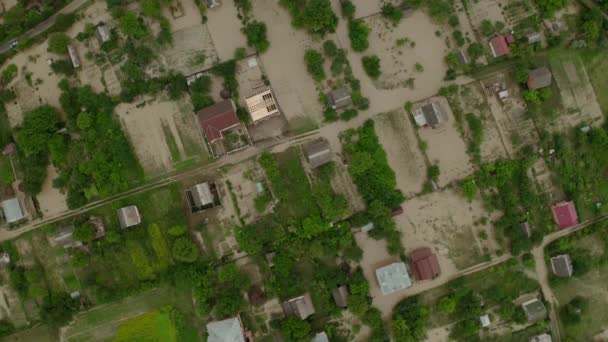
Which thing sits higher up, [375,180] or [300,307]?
[375,180]

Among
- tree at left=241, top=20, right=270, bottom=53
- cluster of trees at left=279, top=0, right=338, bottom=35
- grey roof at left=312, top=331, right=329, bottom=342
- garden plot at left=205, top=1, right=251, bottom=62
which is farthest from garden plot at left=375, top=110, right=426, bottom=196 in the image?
garden plot at left=205, top=1, right=251, bottom=62

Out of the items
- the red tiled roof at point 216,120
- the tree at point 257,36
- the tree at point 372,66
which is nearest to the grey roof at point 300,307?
the red tiled roof at point 216,120

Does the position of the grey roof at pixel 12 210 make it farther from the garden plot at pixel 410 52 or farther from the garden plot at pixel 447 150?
the garden plot at pixel 447 150

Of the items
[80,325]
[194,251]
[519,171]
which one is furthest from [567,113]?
[80,325]

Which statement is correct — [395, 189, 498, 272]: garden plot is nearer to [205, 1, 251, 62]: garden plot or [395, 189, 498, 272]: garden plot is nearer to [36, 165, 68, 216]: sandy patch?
[205, 1, 251, 62]: garden plot

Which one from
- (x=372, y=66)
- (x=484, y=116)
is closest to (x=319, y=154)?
(x=372, y=66)

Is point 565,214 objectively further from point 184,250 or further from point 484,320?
point 184,250
